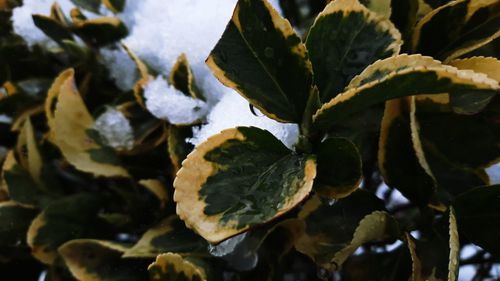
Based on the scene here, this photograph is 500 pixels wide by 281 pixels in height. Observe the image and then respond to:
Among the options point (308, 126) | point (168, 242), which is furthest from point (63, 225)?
point (308, 126)

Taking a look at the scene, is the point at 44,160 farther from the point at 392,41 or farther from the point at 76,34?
the point at 392,41

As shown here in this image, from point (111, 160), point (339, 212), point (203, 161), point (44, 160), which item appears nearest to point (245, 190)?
point (203, 161)

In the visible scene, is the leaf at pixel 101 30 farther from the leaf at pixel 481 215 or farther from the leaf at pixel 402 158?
the leaf at pixel 481 215

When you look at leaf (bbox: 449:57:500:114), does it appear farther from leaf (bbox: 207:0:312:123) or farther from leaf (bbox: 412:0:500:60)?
leaf (bbox: 207:0:312:123)

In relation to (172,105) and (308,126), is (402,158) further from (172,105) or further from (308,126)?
(172,105)

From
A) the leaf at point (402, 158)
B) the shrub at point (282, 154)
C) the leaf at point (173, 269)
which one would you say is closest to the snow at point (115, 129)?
the shrub at point (282, 154)
